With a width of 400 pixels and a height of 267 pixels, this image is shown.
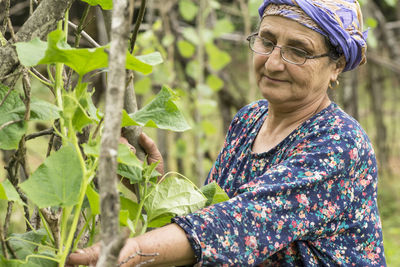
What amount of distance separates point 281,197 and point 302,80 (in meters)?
0.47

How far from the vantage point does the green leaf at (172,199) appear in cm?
118

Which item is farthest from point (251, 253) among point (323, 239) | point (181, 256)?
point (323, 239)

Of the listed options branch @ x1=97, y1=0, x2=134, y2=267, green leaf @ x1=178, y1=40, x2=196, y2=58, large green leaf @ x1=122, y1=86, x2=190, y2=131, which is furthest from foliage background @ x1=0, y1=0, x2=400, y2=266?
branch @ x1=97, y1=0, x2=134, y2=267

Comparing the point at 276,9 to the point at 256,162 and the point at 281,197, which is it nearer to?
the point at 256,162

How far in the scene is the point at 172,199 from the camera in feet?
3.95

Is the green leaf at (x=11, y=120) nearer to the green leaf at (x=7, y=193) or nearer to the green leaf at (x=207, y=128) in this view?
the green leaf at (x=7, y=193)

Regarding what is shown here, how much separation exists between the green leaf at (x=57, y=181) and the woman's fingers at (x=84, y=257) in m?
0.12

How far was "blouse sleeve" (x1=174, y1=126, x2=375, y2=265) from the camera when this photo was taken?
48.0 inches

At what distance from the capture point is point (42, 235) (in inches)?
43.6

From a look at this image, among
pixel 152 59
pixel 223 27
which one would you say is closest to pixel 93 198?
pixel 152 59

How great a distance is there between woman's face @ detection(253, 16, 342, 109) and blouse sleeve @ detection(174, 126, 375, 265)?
22cm

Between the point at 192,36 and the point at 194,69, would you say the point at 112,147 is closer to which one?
the point at 192,36

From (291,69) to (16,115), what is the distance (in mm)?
883

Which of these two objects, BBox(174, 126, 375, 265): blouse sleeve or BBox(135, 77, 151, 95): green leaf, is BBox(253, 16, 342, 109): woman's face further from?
BBox(135, 77, 151, 95): green leaf
